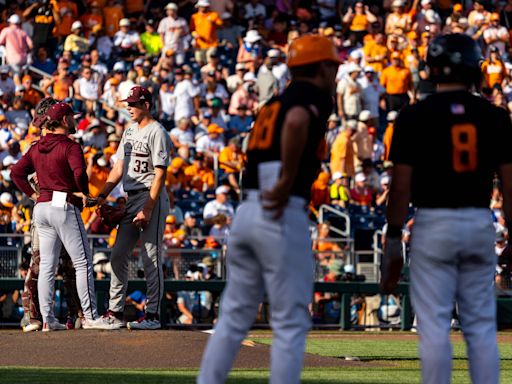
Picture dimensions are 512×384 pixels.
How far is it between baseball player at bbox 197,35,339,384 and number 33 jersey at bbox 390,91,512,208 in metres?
0.45

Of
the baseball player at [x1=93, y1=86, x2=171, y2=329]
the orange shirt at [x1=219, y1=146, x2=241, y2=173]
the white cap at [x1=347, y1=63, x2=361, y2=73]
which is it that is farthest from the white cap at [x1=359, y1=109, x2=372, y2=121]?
the baseball player at [x1=93, y1=86, x2=171, y2=329]

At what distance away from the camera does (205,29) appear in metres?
26.4

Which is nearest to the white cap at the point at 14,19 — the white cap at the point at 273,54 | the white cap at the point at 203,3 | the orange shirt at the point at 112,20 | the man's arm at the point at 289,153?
the orange shirt at the point at 112,20

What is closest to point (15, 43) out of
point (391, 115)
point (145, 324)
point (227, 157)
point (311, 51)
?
point (227, 157)

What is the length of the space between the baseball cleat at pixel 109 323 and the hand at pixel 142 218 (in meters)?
0.96

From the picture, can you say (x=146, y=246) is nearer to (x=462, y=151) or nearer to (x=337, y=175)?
(x=462, y=151)

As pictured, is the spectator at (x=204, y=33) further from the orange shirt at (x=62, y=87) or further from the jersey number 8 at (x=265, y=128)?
the jersey number 8 at (x=265, y=128)

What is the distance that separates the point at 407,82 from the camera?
83.4 ft

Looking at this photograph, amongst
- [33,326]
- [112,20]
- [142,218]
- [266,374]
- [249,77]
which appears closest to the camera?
[266,374]

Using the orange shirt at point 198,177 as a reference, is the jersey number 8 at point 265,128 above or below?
above

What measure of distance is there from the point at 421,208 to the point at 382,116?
1946 cm

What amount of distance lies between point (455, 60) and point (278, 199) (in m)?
1.27

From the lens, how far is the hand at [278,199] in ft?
20.0

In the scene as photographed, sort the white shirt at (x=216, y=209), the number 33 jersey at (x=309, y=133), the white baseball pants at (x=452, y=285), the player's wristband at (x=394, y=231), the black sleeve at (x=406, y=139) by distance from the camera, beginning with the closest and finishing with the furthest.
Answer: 1. the number 33 jersey at (x=309, y=133)
2. the white baseball pants at (x=452, y=285)
3. the black sleeve at (x=406, y=139)
4. the player's wristband at (x=394, y=231)
5. the white shirt at (x=216, y=209)
